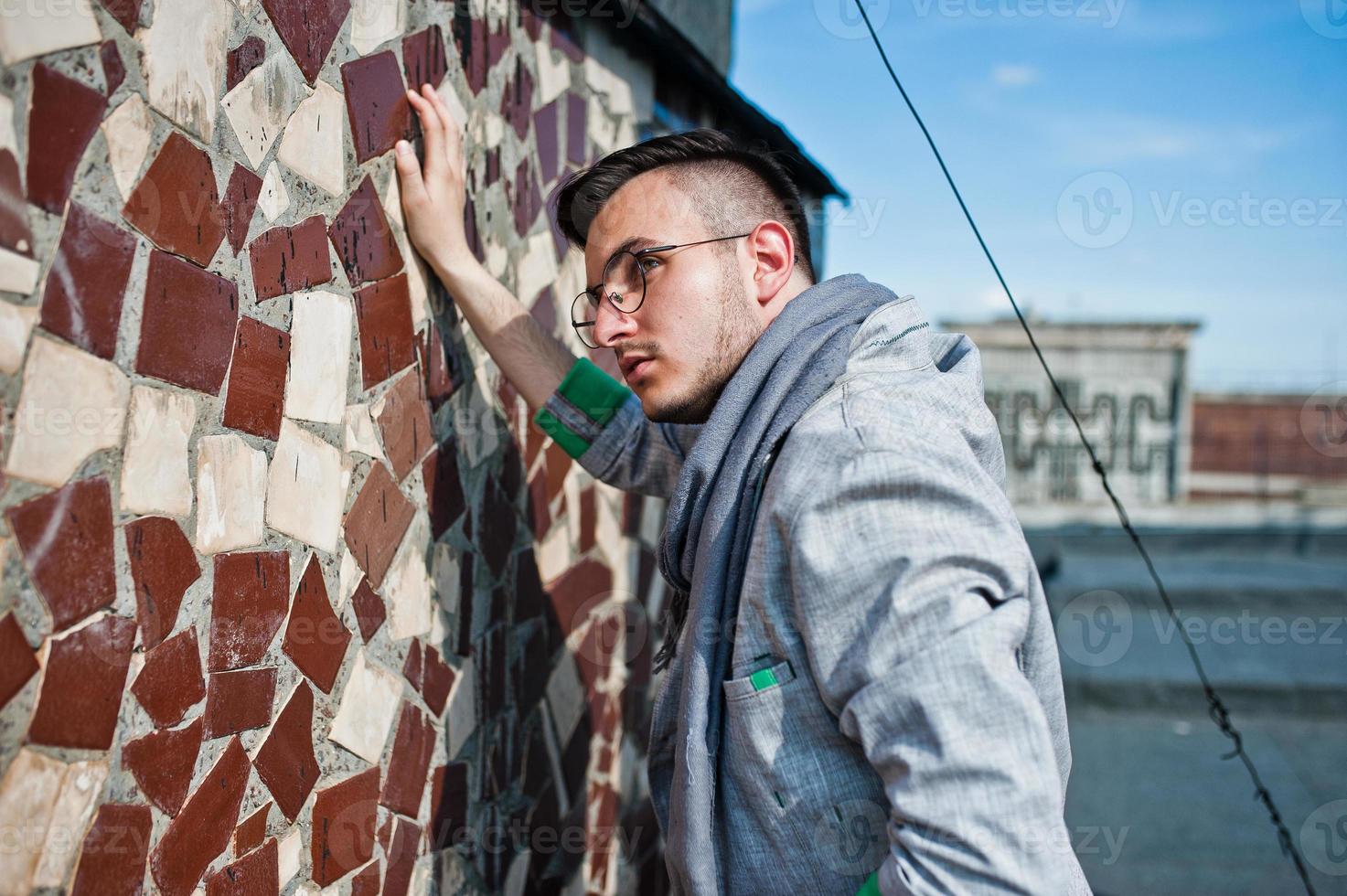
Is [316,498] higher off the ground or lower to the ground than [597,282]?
lower

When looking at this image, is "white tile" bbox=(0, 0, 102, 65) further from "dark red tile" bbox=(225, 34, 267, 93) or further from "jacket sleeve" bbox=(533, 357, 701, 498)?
"jacket sleeve" bbox=(533, 357, 701, 498)

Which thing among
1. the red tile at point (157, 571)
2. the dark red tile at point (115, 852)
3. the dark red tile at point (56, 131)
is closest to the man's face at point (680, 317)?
the red tile at point (157, 571)

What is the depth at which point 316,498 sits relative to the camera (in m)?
1.85

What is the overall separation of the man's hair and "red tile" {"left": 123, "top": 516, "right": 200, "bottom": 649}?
1064mm

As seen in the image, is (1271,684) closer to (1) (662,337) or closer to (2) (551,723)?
(2) (551,723)

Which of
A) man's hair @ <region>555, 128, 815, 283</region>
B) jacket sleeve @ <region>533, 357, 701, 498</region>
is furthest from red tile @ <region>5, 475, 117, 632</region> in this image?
jacket sleeve @ <region>533, 357, 701, 498</region>

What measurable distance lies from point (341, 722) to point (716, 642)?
0.77 metres

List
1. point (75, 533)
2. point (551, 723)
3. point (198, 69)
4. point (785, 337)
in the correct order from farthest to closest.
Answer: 1. point (551, 723)
2. point (785, 337)
3. point (198, 69)
4. point (75, 533)

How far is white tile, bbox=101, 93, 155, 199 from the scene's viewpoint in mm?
1321

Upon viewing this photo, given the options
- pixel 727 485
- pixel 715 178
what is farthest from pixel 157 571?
pixel 715 178

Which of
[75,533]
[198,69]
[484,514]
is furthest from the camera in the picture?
[484,514]

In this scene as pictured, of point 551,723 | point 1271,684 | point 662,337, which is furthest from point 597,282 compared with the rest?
point 1271,684

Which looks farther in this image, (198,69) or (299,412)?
(299,412)

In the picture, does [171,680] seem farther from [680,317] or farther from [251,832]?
[680,317]
